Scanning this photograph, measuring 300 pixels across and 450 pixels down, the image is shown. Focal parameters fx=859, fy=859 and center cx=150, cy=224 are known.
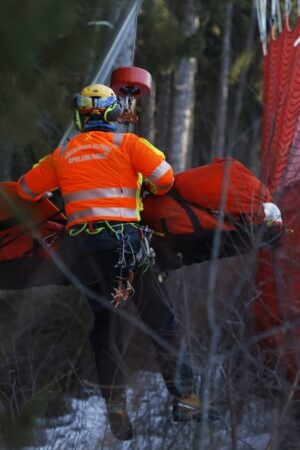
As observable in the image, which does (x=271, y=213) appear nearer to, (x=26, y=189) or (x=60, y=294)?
(x=26, y=189)

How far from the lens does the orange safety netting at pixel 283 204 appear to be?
154 inches

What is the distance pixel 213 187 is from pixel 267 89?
5.08 feet

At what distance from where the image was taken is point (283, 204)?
4.70 m

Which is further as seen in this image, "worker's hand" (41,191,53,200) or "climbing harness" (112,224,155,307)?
"worker's hand" (41,191,53,200)

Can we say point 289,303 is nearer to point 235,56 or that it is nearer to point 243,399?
point 243,399

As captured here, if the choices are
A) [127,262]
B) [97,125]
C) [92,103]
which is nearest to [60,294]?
[127,262]

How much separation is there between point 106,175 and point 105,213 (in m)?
0.20

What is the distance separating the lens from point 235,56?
19.5m

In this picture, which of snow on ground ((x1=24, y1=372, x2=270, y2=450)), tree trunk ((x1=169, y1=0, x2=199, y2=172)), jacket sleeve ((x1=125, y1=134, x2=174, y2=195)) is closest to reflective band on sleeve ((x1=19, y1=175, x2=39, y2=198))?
jacket sleeve ((x1=125, y1=134, x2=174, y2=195))

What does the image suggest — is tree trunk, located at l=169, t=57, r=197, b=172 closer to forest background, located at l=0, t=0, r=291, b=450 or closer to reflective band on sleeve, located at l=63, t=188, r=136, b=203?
forest background, located at l=0, t=0, r=291, b=450

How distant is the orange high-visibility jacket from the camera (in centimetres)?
443

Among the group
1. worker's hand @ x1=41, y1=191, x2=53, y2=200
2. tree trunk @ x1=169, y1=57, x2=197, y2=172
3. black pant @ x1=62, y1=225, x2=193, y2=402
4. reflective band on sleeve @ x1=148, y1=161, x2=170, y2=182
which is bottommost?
tree trunk @ x1=169, y1=57, x2=197, y2=172

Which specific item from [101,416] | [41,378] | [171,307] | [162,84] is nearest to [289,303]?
[171,307]

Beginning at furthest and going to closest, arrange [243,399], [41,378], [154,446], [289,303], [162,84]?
[162,84]
[41,378]
[289,303]
[154,446]
[243,399]
